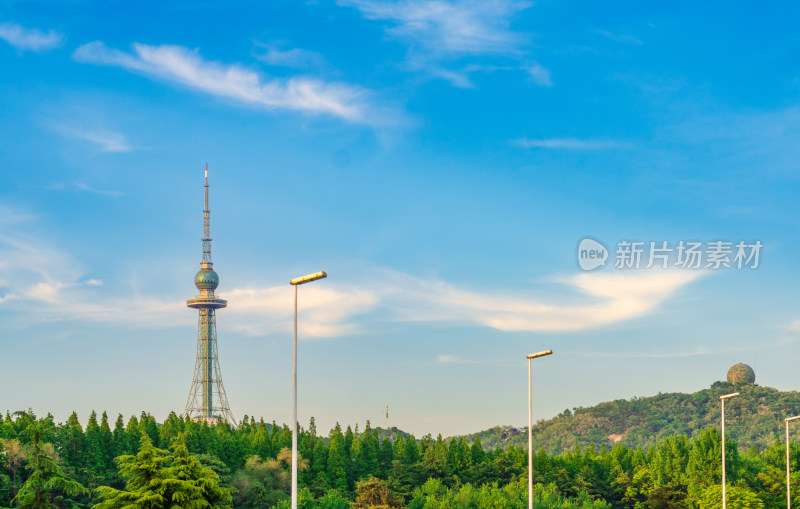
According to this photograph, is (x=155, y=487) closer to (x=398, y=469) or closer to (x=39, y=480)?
(x=39, y=480)

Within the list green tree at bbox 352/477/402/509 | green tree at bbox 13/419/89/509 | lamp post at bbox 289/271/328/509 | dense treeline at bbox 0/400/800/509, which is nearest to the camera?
lamp post at bbox 289/271/328/509

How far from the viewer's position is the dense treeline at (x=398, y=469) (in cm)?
8438

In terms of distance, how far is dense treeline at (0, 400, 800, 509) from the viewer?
277 feet

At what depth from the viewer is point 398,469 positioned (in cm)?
10406

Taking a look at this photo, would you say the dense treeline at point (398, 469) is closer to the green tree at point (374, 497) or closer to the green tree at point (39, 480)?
the green tree at point (374, 497)

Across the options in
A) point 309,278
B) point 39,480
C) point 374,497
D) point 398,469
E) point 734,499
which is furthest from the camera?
point 398,469

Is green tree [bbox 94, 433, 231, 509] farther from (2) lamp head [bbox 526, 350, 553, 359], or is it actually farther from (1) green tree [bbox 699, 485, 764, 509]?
(1) green tree [bbox 699, 485, 764, 509]

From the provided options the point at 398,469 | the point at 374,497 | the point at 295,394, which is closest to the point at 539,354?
the point at 295,394

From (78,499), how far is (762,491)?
70703 millimetres

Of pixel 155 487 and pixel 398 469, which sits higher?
pixel 155 487

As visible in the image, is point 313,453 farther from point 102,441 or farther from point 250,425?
point 102,441

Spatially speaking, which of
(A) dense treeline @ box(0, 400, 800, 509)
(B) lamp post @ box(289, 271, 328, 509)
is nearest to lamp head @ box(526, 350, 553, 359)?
(B) lamp post @ box(289, 271, 328, 509)

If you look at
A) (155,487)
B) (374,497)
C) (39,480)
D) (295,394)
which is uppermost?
(295,394)

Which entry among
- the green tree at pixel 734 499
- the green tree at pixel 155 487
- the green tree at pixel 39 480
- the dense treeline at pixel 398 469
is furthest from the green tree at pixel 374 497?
the green tree at pixel 155 487
